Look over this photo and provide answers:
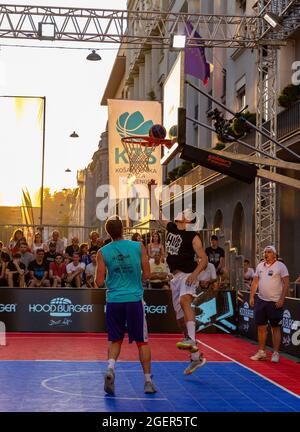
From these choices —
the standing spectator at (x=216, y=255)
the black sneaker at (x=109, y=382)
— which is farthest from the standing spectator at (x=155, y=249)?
the black sneaker at (x=109, y=382)

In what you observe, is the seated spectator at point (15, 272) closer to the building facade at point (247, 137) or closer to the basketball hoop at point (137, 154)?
the basketball hoop at point (137, 154)

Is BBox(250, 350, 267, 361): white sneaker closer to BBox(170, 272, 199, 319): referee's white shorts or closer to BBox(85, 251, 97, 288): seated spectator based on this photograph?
BBox(170, 272, 199, 319): referee's white shorts

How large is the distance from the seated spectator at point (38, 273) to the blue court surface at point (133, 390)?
7248 mm

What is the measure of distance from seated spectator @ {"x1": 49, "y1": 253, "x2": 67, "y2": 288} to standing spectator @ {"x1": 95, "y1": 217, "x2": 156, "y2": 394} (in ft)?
34.9

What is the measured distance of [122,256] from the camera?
30.5 feet

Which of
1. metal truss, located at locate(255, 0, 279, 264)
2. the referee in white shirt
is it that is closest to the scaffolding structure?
metal truss, located at locate(255, 0, 279, 264)

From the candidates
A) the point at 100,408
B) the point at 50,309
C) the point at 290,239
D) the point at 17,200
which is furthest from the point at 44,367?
the point at 290,239

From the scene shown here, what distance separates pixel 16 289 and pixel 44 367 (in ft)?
23.2

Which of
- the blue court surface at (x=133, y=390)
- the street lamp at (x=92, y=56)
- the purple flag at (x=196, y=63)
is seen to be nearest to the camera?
the blue court surface at (x=133, y=390)

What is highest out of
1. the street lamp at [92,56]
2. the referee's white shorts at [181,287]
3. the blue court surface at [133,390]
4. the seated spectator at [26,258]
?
the street lamp at [92,56]

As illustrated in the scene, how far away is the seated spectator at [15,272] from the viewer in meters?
19.5

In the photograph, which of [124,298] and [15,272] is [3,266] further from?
[124,298]

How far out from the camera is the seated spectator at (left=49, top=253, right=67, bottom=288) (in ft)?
65.2

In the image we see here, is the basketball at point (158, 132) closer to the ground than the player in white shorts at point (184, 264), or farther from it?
farther from it
